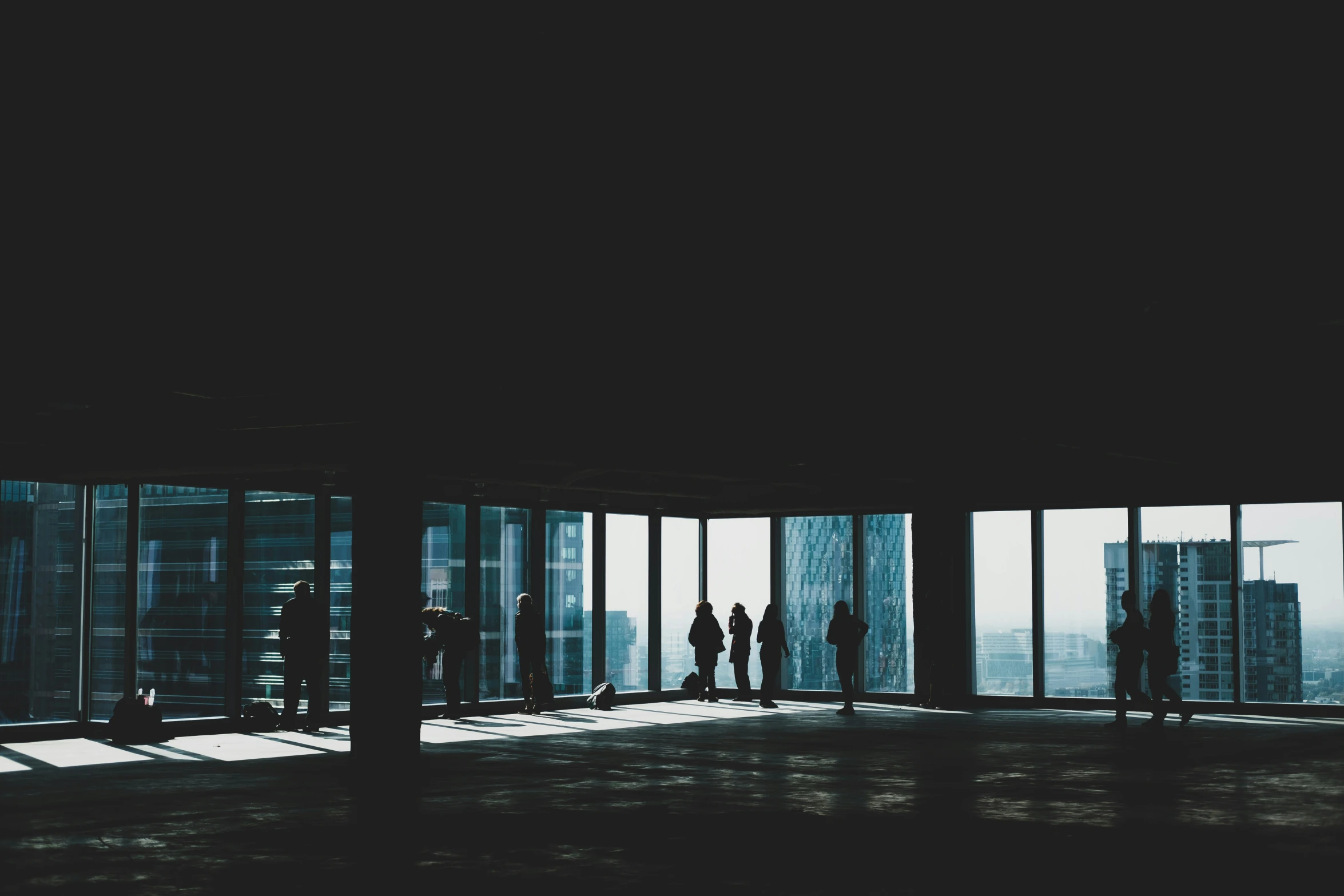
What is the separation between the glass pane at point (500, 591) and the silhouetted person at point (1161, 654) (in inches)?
402

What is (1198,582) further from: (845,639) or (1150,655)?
(845,639)

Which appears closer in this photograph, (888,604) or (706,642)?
(888,604)

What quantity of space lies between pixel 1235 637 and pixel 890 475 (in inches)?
264

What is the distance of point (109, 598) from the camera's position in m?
18.8

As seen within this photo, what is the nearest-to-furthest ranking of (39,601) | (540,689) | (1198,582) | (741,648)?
1. (39,601)
2. (540,689)
3. (1198,582)
4. (741,648)

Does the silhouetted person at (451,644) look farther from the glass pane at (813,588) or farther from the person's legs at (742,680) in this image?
the glass pane at (813,588)

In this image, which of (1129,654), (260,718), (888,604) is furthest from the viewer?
(888,604)

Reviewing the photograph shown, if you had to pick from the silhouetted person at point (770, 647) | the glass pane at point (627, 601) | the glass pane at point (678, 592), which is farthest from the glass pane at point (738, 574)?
the glass pane at point (627, 601)

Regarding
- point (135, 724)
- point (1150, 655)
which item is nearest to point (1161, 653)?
point (1150, 655)

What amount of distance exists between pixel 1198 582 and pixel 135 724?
1668 centimetres

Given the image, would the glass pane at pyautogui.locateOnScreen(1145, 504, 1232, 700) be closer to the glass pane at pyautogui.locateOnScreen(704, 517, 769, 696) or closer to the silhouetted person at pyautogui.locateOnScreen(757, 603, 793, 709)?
the silhouetted person at pyautogui.locateOnScreen(757, 603, 793, 709)

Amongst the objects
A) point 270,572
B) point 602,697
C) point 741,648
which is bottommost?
point 602,697

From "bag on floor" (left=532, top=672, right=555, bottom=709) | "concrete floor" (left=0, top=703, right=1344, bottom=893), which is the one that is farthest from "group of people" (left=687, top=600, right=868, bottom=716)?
"concrete floor" (left=0, top=703, right=1344, bottom=893)

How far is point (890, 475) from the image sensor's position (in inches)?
830
